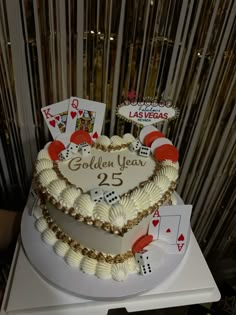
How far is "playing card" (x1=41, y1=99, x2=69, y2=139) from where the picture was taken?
1.16 metres

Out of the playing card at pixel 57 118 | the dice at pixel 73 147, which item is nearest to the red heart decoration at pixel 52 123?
the playing card at pixel 57 118

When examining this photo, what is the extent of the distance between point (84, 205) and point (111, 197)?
7cm

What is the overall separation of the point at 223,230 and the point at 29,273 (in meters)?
1.24

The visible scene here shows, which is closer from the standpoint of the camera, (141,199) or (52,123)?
(141,199)

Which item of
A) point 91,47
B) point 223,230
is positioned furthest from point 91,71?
point 223,230

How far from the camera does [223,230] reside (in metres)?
1.94

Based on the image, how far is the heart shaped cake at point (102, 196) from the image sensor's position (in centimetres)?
93

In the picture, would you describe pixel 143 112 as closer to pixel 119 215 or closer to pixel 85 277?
pixel 119 215

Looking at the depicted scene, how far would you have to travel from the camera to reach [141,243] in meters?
1.03

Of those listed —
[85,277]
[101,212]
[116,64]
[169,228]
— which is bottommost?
[85,277]

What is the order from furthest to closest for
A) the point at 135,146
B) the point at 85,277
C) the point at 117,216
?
the point at 135,146 → the point at 85,277 → the point at 117,216

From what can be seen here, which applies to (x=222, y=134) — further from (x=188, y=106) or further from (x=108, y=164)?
(x=108, y=164)

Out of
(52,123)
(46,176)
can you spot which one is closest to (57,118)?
(52,123)

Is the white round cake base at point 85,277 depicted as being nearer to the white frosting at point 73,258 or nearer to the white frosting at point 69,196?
the white frosting at point 73,258
